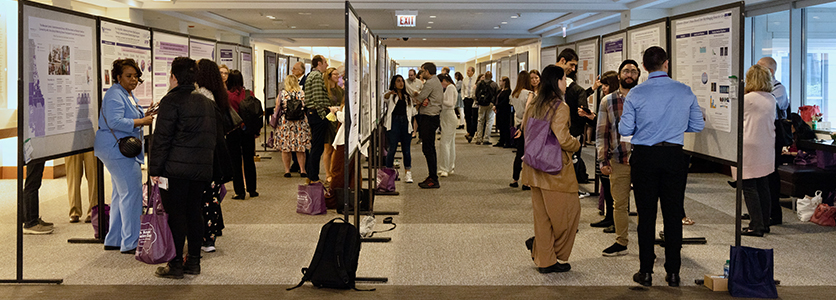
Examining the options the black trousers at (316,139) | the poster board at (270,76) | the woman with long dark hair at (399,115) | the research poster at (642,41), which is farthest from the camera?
the poster board at (270,76)

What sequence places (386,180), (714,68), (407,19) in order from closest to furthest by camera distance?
1. (714,68)
2. (386,180)
3. (407,19)

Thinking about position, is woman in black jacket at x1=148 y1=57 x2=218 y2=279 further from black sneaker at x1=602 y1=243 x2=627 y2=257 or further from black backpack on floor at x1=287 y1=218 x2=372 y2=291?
black sneaker at x1=602 y1=243 x2=627 y2=257

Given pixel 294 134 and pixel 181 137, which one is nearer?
pixel 181 137

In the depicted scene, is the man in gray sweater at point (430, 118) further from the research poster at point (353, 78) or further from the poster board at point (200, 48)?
the research poster at point (353, 78)

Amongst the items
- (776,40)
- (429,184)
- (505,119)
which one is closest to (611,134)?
(429,184)

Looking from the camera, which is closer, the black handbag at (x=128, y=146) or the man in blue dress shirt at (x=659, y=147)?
the man in blue dress shirt at (x=659, y=147)

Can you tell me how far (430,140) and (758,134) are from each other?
387cm

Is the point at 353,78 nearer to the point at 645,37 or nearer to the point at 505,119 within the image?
the point at 645,37

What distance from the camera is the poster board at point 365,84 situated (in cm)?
493

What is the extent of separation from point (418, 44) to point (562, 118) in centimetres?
2188

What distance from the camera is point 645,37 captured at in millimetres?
5664

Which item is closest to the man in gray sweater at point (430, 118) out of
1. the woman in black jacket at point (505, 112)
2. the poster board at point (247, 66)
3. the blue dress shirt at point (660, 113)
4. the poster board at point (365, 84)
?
the poster board at point (365, 84)

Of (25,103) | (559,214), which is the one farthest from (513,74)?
(25,103)

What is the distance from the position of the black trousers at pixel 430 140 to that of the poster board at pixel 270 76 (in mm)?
3847
